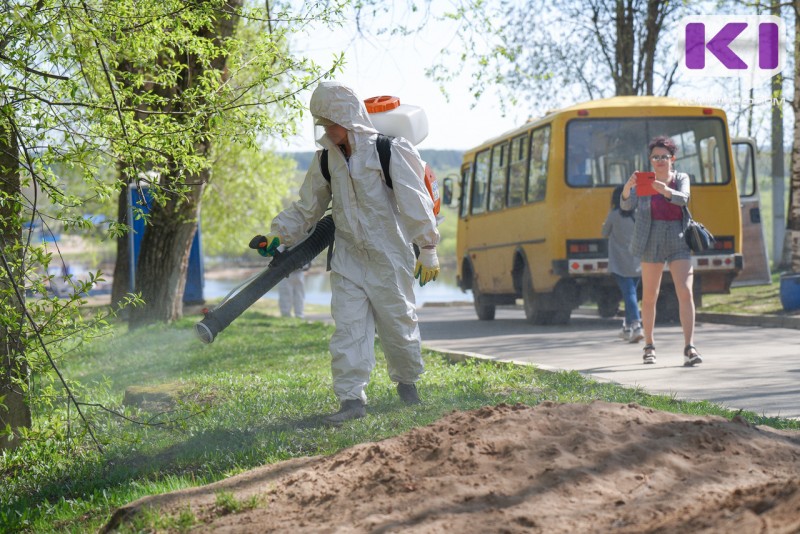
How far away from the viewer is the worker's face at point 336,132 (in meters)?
6.38

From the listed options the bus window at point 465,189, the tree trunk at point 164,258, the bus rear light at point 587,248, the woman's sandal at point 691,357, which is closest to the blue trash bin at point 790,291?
the bus rear light at point 587,248

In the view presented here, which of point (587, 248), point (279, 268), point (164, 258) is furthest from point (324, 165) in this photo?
point (164, 258)

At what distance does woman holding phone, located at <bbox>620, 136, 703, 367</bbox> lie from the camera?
9.51 meters

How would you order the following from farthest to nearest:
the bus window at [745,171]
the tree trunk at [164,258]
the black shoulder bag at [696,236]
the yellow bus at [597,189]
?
the bus window at [745,171] < the tree trunk at [164,258] < the yellow bus at [597,189] < the black shoulder bag at [696,236]

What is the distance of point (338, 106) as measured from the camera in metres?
6.28

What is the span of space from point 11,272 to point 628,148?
11359mm

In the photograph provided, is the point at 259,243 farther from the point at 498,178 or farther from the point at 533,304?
the point at 498,178

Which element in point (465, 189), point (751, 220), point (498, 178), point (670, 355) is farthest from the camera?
point (465, 189)

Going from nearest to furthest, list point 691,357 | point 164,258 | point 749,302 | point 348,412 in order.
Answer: point 348,412 → point 691,357 → point 164,258 → point 749,302

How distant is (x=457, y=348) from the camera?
1314 cm

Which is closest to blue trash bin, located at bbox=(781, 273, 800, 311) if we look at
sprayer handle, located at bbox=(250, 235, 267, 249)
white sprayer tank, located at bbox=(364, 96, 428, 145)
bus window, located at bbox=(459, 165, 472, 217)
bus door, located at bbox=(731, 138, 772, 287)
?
bus door, located at bbox=(731, 138, 772, 287)

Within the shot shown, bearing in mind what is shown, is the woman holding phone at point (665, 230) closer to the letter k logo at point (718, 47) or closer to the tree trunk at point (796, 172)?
the tree trunk at point (796, 172)

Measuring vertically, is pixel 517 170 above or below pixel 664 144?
above

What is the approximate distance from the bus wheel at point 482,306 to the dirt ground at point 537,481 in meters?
14.7
